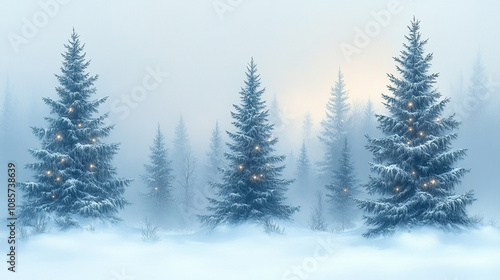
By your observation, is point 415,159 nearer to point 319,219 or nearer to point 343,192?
point 319,219

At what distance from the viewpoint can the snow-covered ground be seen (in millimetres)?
13867

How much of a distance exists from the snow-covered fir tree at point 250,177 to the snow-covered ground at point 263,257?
3028 millimetres

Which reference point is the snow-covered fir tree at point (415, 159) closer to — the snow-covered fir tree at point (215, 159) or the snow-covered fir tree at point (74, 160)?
the snow-covered fir tree at point (74, 160)

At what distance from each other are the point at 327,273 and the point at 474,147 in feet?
190

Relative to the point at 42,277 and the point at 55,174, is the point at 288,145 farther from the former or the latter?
the point at 42,277

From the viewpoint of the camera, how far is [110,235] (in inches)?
711

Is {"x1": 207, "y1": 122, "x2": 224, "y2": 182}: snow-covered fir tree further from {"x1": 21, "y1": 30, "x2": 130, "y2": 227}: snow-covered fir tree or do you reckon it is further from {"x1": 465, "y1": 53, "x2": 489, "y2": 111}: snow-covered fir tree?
{"x1": 465, "y1": 53, "x2": 489, "y2": 111}: snow-covered fir tree

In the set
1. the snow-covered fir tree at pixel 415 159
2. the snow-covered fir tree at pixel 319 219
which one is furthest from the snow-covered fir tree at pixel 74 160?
the snow-covered fir tree at pixel 415 159

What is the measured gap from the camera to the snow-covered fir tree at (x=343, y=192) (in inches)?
1414

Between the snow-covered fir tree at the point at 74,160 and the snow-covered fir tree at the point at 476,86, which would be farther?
the snow-covered fir tree at the point at 476,86

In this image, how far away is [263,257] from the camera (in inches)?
630

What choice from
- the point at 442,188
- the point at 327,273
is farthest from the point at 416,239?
the point at 327,273

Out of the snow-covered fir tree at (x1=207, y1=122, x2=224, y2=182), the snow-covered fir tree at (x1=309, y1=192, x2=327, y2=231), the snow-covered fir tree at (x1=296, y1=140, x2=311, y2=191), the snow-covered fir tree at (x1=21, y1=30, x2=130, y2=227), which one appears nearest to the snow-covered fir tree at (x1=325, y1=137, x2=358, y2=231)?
the snow-covered fir tree at (x1=309, y1=192, x2=327, y2=231)

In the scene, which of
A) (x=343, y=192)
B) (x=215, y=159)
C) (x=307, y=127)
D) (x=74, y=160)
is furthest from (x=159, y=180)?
(x=307, y=127)
